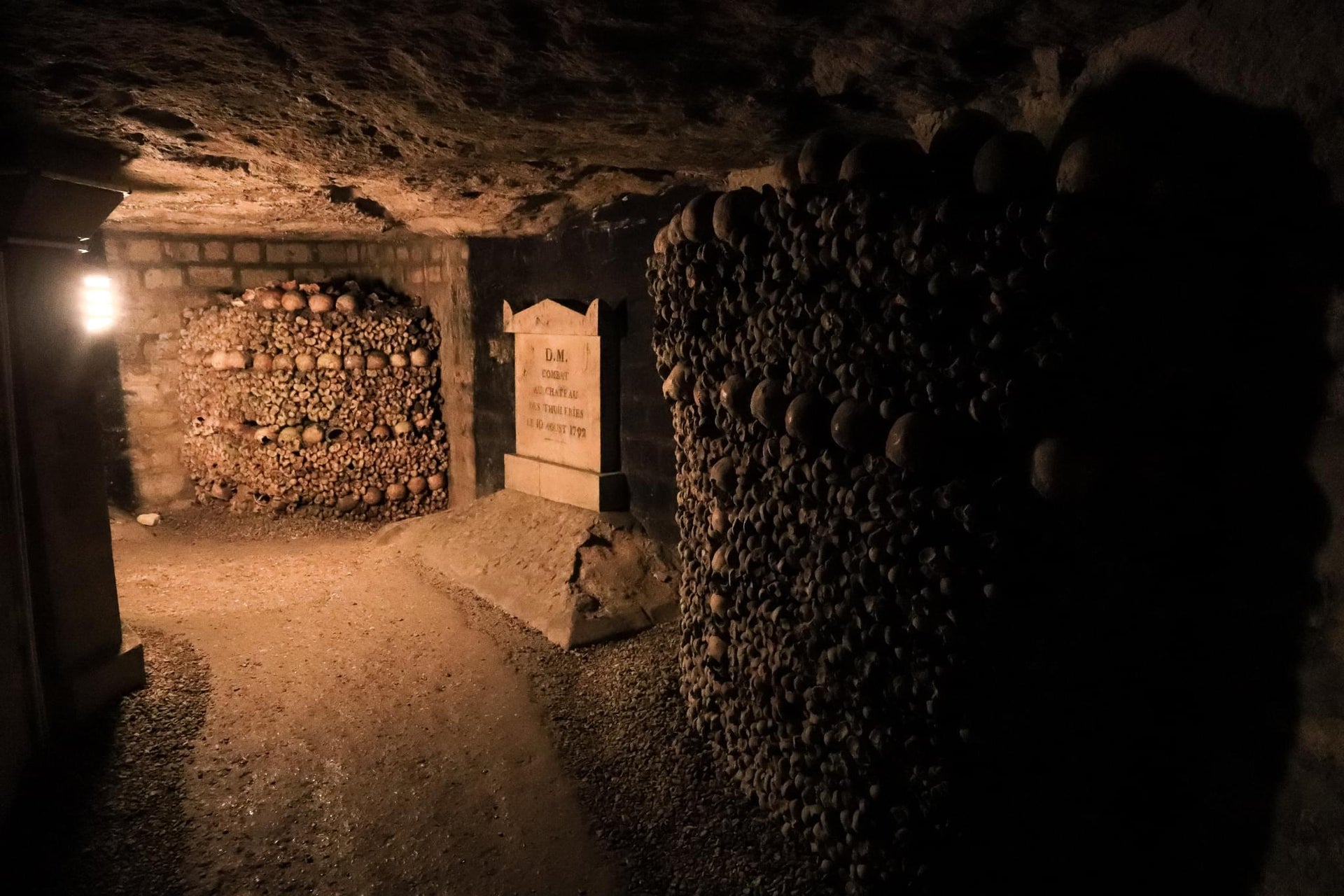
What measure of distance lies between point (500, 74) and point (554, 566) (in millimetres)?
2955

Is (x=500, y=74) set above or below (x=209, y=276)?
above

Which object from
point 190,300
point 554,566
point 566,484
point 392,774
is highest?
point 190,300

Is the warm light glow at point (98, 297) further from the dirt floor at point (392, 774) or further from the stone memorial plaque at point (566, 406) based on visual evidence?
the stone memorial plaque at point (566, 406)

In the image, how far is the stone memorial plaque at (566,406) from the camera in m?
5.05

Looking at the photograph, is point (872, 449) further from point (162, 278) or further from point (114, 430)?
point (114, 430)

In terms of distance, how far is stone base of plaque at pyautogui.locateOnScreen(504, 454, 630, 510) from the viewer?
506 cm

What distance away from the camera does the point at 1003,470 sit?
203 centimetres

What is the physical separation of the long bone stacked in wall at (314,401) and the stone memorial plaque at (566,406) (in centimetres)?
154

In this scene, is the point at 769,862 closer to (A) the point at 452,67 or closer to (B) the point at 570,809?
(B) the point at 570,809

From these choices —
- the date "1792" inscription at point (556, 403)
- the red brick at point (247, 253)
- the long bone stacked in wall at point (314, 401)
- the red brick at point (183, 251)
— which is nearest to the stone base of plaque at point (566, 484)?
the date "1792" inscription at point (556, 403)

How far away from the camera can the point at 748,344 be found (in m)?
2.78

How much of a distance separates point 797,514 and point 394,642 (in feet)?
8.55

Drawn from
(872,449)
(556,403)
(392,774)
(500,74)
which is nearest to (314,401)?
(556,403)

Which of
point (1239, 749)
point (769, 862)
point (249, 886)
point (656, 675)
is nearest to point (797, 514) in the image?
point (769, 862)
